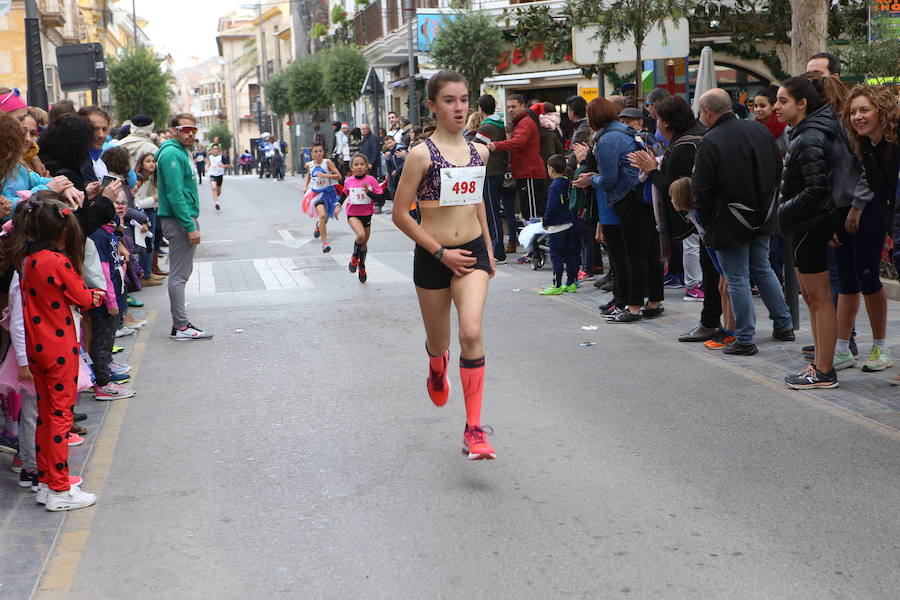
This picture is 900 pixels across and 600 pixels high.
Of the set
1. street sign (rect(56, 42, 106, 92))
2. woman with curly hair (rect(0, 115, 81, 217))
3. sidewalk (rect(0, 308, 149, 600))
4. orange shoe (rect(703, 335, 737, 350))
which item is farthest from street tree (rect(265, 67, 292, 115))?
sidewalk (rect(0, 308, 149, 600))

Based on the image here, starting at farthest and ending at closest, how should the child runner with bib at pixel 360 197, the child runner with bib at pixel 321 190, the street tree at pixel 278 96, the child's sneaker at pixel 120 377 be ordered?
1. the street tree at pixel 278 96
2. the child runner with bib at pixel 321 190
3. the child runner with bib at pixel 360 197
4. the child's sneaker at pixel 120 377

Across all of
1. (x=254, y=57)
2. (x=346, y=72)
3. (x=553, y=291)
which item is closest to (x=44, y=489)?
(x=553, y=291)

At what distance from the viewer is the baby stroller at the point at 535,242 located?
1391 cm

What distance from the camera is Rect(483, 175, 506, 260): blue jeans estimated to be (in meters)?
15.1

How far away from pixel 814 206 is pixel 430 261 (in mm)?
2799

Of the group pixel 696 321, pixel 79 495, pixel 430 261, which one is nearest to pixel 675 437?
pixel 430 261

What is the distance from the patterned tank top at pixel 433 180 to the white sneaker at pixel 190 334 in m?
4.80

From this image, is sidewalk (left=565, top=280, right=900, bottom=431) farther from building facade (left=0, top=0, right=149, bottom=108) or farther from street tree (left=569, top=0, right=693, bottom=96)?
building facade (left=0, top=0, right=149, bottom=108)

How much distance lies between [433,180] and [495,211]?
9457 mm

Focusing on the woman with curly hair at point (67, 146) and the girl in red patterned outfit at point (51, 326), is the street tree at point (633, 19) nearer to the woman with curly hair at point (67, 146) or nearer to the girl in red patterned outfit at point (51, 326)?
the woman with curly hair at point (67, 146)

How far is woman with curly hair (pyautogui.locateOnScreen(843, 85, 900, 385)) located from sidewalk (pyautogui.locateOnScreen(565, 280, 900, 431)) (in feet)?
0.99

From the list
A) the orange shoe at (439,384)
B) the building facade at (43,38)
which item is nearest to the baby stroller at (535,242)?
the orange shoe at (439,384)

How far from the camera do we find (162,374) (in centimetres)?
872

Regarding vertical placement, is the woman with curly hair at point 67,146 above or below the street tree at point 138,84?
below
